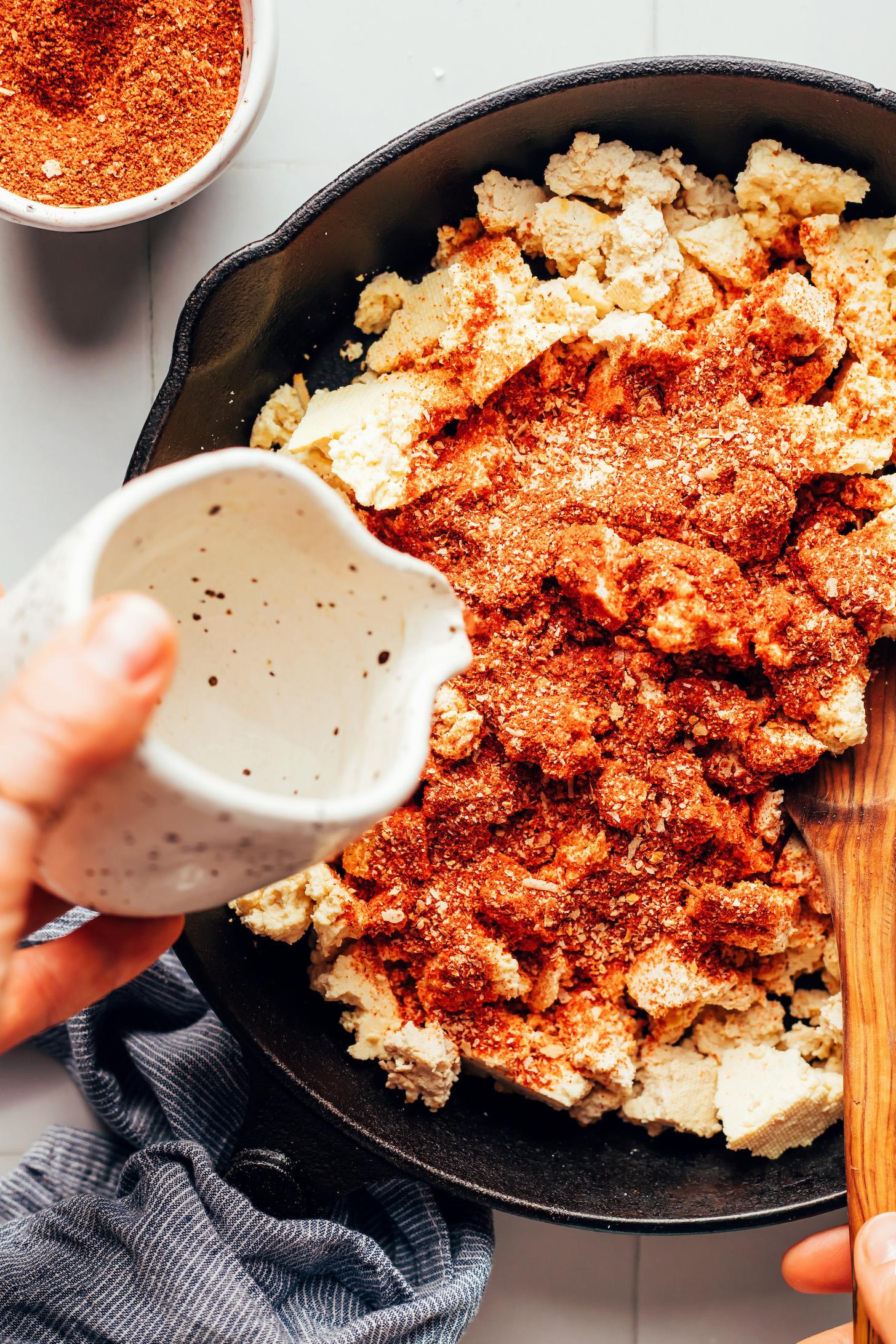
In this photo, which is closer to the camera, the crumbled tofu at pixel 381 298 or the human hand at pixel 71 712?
the human hand at pixel 71 712

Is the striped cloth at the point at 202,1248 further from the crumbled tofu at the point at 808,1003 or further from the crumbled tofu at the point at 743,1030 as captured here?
the crumbled tofu at the point at 808,1003

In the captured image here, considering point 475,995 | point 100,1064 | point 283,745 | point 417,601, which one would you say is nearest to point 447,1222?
point 475,995

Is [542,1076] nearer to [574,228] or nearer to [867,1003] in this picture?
[867,1003]

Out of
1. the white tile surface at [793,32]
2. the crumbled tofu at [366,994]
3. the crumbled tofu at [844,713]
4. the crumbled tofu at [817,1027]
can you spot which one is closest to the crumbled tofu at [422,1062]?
the crumbled tofu at [366,994]

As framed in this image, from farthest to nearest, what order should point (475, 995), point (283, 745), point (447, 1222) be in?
point (447, 1222) < point (475, 995) < point (283, 745)

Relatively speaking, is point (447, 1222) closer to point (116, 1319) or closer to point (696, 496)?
point (116, 1319)

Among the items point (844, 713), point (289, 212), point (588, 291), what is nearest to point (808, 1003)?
point (844, 713)
